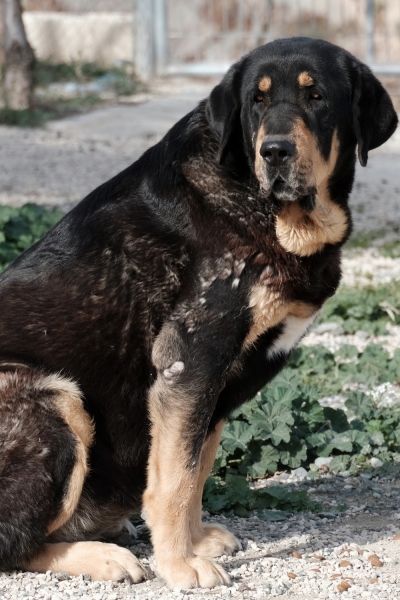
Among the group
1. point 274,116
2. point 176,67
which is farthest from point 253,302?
point 176,67

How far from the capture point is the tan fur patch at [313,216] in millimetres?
3709

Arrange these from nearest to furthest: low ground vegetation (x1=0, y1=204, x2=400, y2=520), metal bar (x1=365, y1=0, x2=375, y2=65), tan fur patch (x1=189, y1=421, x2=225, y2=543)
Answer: tan fur patch (x1=189, y1=421, x2=225, y2=543), low ground vegetation (x1=0, y1=204, x2=400, y2=520), metal bar (x1=365, y1=0, x2=375, y2=65)

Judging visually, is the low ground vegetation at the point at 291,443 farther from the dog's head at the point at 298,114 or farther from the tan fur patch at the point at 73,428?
the dog's head at the point at 298,114

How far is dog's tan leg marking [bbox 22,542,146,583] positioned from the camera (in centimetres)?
375

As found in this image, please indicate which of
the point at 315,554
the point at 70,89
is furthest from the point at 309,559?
the point at 70,89

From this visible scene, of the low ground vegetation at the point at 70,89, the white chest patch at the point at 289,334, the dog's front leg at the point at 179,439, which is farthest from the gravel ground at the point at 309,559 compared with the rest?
the low ground vegetation at the point at 70,89

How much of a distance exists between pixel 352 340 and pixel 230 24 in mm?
12237

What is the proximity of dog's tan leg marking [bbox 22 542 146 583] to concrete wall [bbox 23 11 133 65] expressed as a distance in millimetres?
15128

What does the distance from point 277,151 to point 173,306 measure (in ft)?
2.46

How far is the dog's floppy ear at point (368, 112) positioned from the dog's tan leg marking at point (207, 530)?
1.38 metres

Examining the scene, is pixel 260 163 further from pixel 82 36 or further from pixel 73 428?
pixel 82 36

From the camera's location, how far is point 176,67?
17234 millimetres

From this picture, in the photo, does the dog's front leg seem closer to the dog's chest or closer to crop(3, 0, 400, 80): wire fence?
the dog's chest

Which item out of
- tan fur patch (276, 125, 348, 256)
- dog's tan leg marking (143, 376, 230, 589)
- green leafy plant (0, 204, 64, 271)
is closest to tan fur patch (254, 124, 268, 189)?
tan fur patch (276, 125, 348, 256)
